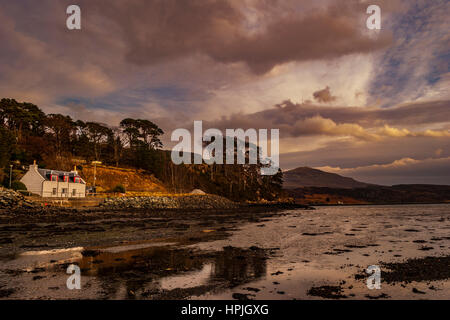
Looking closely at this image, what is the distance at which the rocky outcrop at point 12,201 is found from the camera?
35134mm

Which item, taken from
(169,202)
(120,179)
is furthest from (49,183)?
(120,179)

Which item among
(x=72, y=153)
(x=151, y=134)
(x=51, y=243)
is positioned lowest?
(x=51, y=243)

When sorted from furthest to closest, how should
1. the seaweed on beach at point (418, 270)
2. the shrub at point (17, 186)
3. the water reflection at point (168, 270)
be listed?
the shrub at point (17, 186) → the seaweed on beach at point (418, 270) → the water reflection at point (168, 270)

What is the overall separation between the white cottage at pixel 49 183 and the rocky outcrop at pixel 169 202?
34.7 feet

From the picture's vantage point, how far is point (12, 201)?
119 ft

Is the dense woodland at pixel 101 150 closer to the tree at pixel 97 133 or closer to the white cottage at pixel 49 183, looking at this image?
the tree at pixel 97 133

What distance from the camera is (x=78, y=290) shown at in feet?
25.3

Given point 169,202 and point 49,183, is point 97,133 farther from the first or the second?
point 169,202

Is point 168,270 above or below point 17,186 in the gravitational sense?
below

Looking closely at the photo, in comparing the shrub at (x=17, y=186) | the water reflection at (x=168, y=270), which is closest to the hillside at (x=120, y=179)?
the shrub at (x=17, y=186)

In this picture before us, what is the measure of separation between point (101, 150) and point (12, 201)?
63843 millimetres
